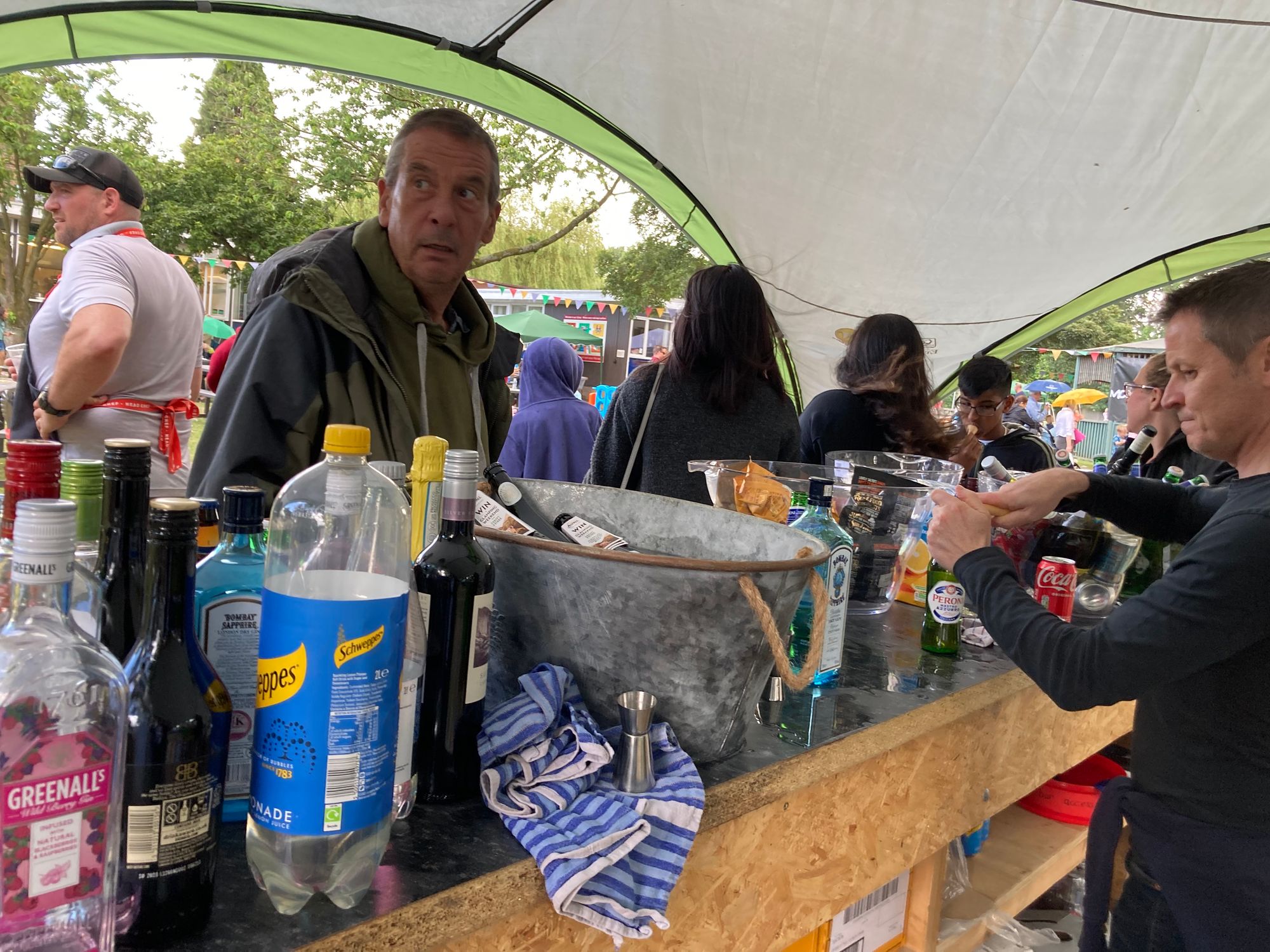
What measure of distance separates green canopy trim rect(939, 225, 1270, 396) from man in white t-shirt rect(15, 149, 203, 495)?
482 centimetres

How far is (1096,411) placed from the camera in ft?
71.5

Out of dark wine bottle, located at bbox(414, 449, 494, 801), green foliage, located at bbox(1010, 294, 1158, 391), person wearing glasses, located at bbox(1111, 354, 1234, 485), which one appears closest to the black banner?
person wearing glasses, located at bbox(1111, 354, 1234, 485)

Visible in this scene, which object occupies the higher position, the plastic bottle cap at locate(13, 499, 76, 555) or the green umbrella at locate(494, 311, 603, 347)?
the green umbrella at locate(494, 311, 603, 347)

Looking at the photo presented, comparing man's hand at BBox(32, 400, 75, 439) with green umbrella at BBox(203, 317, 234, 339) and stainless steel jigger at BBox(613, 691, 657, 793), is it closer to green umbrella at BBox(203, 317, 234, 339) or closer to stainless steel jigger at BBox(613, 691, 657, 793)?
stainless steel jigger at BBox(613, 691, 657, 793)

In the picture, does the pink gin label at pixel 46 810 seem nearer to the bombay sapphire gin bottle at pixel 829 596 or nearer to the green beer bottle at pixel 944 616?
the bombay sapphire gin bottle at pixel 829 596

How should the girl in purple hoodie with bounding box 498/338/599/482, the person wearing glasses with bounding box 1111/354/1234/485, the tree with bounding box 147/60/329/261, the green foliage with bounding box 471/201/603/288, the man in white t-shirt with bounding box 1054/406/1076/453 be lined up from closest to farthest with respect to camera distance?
the person wearing glasses with bounding box 1111/354/1234/485, the girl in purple hoodie with bounding box 498/338/599/482, the tree with bounding box 147/60/329/261, the man in white t-shirt with bounding box 1054/406/1076/453, the green foliage with bounding box 471/201/603/288

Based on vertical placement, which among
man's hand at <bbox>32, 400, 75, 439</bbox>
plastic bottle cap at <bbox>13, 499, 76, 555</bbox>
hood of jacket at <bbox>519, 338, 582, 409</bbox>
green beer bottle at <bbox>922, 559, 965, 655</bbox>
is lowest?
green beer bottle at <bbox>922, 559, 965, 655</bbox>

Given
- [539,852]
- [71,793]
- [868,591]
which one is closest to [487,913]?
[539,852]

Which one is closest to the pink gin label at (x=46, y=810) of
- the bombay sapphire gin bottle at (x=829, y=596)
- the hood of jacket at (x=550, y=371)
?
the bombay sapphire gin bottle at (x=829, y=596)

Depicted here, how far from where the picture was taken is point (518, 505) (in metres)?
1.22

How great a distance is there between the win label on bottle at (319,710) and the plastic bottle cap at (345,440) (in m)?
0.13

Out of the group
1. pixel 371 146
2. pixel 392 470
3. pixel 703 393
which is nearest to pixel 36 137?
pixel 371 146

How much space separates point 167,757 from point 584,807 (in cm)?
40

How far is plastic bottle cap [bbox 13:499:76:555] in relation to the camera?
502mm
